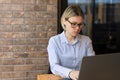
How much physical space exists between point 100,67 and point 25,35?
2183mm

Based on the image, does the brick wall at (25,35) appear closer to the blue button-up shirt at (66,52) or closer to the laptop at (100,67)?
the blue button-up shirt at (66,52)

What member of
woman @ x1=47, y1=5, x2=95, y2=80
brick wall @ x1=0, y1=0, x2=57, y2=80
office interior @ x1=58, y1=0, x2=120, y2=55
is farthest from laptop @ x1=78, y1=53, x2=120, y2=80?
office interior @ x1=58, y1=0, x2=120, y2=55

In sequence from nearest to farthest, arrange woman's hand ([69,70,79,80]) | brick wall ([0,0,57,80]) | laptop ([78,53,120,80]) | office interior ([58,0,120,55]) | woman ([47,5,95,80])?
laptop ([78,53,120,80]) → woman's hand ([69,70,79,80]) → woman ([47,5,95,80]) → brick wall ([0,0,57,80]) → office interior ([58,0,120,55])

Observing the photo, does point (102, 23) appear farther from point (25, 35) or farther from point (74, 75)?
point (74, 75)

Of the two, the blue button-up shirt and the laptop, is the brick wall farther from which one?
the laptop

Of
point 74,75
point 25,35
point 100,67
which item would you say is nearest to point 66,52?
point 74,75

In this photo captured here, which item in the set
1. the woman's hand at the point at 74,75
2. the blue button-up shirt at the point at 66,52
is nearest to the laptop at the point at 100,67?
the woman's hand at the point at 74,75

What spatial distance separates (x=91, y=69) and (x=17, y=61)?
7.34 ft

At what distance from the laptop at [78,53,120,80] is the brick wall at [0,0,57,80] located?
2151 mm

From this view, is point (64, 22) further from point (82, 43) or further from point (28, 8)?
point (28, 8)

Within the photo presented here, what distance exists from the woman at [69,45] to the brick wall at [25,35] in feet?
3.88

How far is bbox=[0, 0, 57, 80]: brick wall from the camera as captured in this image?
10.9 feet

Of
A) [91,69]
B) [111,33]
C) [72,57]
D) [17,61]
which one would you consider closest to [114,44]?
[111,33]

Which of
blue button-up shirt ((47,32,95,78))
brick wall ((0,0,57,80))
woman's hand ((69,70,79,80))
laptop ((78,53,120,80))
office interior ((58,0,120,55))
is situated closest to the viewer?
laptop ((78,53,120,80))
